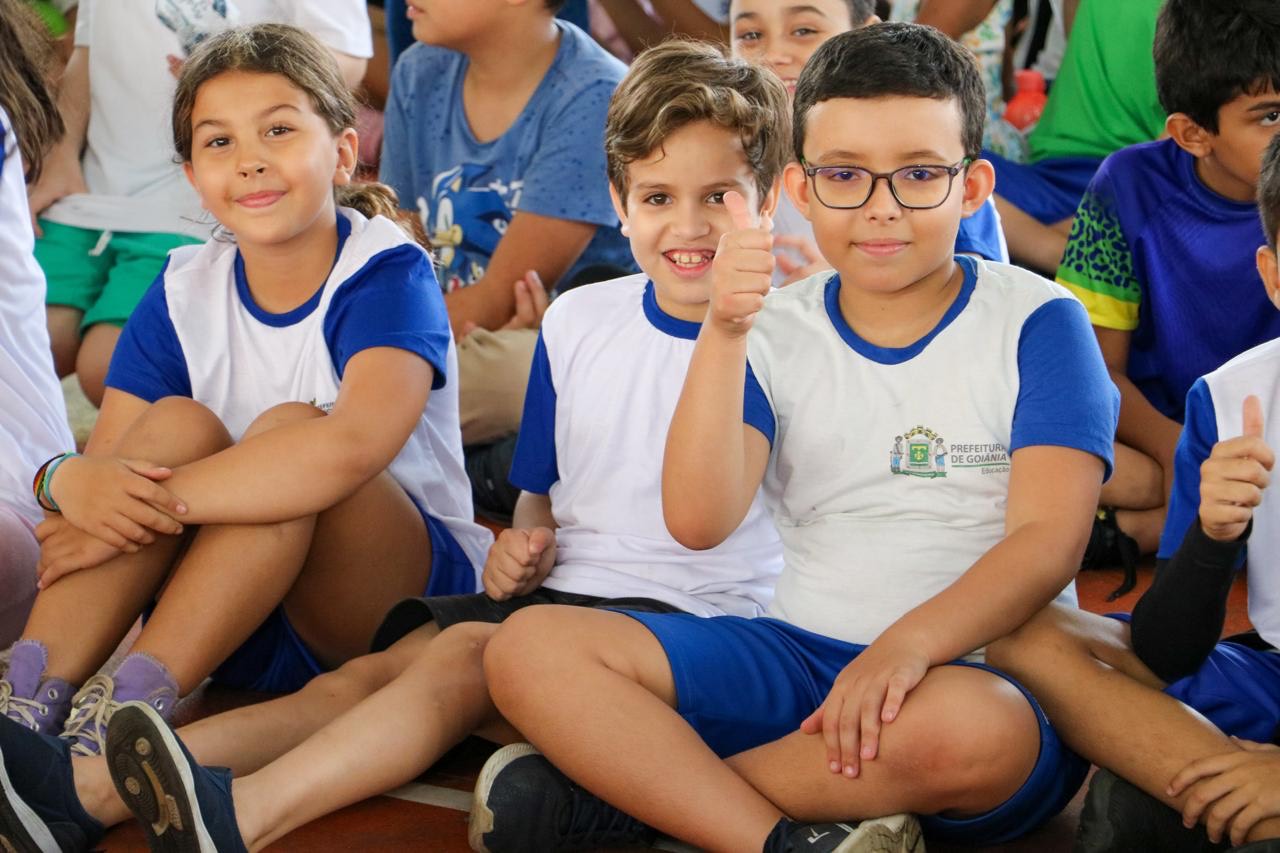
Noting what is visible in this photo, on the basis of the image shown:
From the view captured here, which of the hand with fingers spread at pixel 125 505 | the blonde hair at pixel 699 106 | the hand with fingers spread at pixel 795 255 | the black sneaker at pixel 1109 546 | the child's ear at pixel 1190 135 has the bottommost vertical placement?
the black sneaker at pixel 1109 546

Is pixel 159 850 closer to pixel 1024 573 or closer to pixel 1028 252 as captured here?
pixel 1024 573

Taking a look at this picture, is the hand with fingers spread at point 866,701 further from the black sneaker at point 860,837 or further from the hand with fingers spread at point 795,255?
the hand with fingers spread at point 795,255

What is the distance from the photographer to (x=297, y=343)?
1.84 meters

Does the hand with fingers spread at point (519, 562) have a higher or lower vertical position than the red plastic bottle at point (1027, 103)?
lower

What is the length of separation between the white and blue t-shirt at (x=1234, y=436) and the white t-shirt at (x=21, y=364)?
1304 mm

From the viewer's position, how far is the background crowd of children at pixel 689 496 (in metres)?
1.38

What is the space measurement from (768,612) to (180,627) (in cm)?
61

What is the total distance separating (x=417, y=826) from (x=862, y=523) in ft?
1.74

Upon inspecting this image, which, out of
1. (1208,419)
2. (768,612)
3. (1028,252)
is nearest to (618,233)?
(1028,252)

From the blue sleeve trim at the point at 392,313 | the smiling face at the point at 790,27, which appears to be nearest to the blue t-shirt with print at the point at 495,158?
the smiling face at the point at 790,27

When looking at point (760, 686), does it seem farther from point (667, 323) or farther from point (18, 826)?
point (18, 826)

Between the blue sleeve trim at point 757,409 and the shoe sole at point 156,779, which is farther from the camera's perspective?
the blue sleeve trim at point 757,409

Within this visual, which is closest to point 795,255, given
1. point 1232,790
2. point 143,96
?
point 1232,790

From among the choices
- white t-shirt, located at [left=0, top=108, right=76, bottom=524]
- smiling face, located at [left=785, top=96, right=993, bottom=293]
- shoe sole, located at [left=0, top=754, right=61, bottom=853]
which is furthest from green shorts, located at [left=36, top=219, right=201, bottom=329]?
smiling face, located at [left=785, top=96, right=993, bottom=293]
